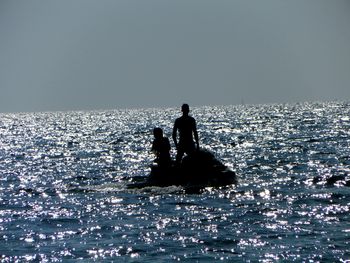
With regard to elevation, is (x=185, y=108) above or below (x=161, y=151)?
above

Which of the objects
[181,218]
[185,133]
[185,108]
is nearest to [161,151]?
[185,133]

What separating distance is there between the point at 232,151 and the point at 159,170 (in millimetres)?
20954

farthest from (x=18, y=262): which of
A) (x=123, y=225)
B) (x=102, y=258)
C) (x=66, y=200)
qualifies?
(x=66, y=200)


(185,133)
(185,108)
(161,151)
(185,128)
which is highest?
(185,108)

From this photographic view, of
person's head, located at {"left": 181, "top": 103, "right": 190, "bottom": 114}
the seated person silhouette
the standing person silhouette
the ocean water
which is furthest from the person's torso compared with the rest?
the ocean water

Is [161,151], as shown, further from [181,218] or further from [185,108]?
[181,218]

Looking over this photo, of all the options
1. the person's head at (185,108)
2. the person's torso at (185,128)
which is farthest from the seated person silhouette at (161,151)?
the person's head at (185,108)

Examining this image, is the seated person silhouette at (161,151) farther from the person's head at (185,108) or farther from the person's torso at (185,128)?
the person's head at (185,108)

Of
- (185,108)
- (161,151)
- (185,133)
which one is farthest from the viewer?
(185,133)

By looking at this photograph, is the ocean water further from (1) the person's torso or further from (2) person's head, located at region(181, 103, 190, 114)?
(2) person's head, located at region(181, 103, 190, 114)

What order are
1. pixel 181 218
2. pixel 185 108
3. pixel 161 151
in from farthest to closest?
pixel 161 151, pixel 185 108, pixel 181 218

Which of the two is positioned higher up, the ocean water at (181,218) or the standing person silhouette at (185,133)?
the standing person silhouette at (185,133)

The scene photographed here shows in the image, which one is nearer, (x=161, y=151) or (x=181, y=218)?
(x=181, y=218)

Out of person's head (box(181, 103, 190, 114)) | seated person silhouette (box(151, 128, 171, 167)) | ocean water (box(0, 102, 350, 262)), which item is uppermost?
person's head (box(181, 103, 190, 114))
